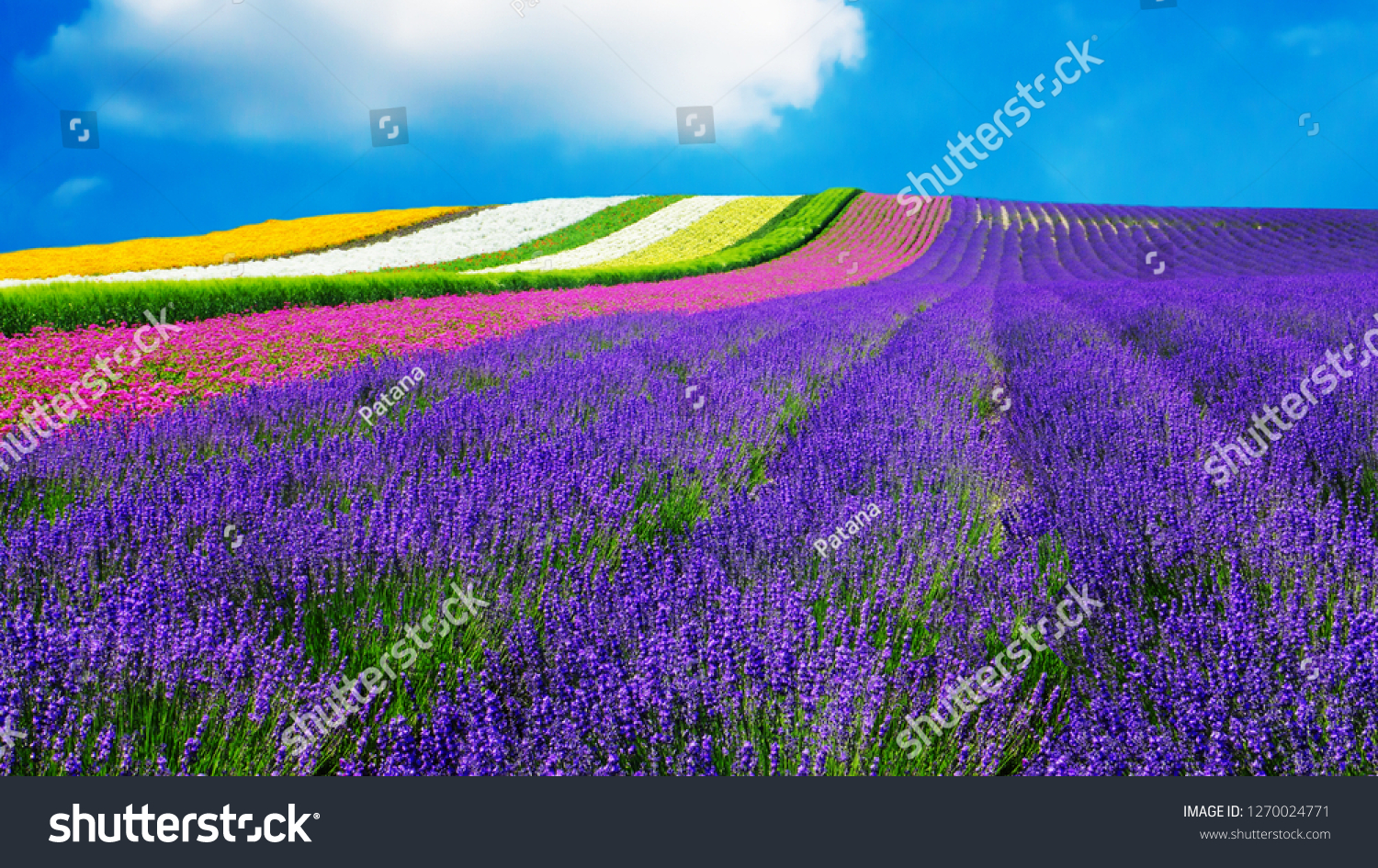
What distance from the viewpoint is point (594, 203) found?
3762 cm

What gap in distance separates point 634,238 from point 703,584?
96.3 feet

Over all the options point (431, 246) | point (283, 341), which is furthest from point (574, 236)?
point (283, 341)

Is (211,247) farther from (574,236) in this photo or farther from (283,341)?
(283,341)

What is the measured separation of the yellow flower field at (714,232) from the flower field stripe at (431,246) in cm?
564

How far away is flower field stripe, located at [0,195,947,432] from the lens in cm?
452

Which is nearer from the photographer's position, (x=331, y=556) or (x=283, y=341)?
(x=331, y=556)

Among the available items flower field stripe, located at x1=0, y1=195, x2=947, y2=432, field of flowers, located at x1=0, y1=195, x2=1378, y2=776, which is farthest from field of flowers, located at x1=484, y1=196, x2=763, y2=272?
field of flowers, located at x1=0, y1=195, x2=1378, y2=776

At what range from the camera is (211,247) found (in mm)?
25750

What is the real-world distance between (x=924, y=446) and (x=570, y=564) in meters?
1.43

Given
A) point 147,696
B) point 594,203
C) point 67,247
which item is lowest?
point 147,696

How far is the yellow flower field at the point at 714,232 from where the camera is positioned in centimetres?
2530

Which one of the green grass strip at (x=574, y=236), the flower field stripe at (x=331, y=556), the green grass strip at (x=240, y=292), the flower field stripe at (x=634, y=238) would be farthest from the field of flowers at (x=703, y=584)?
the green grass strip at (x=574, y=236)

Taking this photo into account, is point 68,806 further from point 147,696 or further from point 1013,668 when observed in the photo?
point 1013,668

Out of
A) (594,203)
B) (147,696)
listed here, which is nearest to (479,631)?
(147,696)
